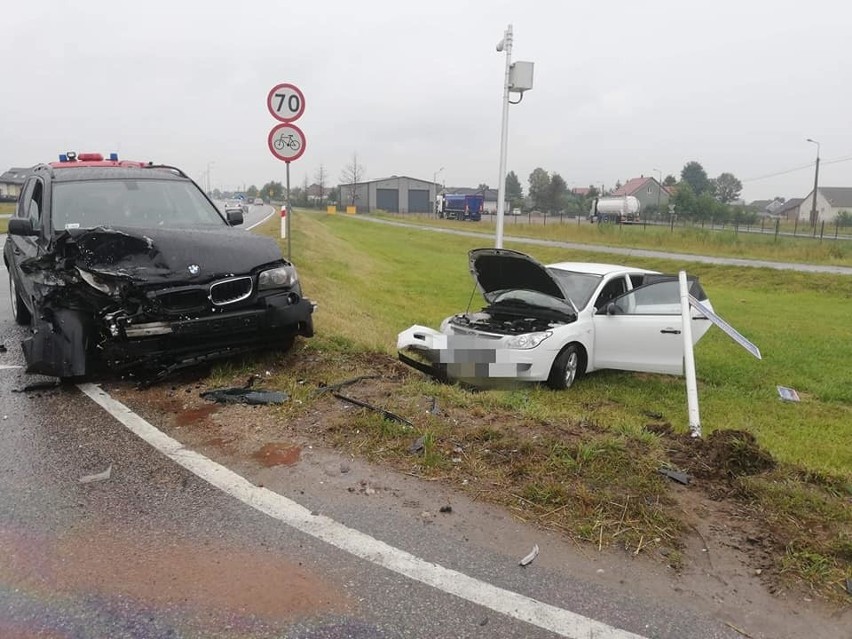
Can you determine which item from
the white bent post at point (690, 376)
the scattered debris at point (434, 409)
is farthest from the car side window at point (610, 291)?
the scattered debris at point (434, 409)

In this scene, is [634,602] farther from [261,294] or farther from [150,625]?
[261,294]

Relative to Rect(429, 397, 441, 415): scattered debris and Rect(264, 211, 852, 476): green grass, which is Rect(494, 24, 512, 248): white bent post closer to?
Rect(264, 211, 852, 476): green grass

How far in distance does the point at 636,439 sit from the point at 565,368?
2.84m

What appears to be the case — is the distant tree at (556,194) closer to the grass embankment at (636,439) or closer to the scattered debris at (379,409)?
the grass embankment at (636,439)

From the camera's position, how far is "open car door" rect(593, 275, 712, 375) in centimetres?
749

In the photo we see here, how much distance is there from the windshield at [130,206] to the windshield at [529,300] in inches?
132

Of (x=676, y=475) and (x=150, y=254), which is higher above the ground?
(x=150, y=254)

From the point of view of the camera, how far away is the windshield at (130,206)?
19.0 feet

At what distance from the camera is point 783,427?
6.41 metres

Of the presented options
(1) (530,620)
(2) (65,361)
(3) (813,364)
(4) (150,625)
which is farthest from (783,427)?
(2) (65,361)

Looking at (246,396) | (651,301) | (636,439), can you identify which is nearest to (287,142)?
(246,396)

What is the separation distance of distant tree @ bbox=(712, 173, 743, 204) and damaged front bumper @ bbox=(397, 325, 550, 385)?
136 meters

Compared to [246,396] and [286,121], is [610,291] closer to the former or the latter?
[246,396]

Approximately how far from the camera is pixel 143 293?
15.5 feet
